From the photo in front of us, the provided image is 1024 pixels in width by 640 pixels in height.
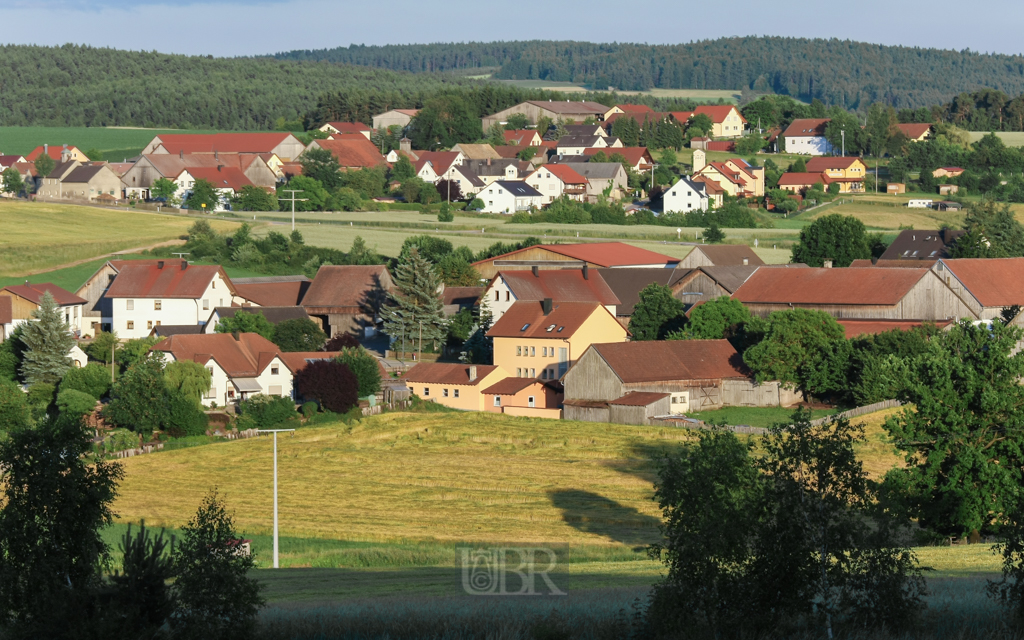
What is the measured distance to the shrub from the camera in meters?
45.4

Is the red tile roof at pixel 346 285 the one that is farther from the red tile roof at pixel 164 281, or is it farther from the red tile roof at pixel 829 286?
the red tile roof at pixel 829 286

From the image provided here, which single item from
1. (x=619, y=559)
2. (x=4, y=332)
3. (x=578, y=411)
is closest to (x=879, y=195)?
(x=578, y=411)

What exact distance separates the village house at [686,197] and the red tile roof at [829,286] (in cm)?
4395

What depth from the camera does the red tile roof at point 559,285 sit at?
58031 millimetres

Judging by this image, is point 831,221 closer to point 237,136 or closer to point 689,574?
point 689,574

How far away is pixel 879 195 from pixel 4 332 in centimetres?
7999

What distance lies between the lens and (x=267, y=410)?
4381 centimetres

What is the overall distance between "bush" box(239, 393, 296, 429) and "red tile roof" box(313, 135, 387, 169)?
7567 cm

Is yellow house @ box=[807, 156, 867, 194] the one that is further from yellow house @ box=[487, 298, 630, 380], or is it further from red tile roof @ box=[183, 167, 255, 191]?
yellow house @ box=[487, 298, 630, 380]

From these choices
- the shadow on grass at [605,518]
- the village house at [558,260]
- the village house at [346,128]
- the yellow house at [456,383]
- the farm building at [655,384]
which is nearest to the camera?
the shadow on grass at [605,518]

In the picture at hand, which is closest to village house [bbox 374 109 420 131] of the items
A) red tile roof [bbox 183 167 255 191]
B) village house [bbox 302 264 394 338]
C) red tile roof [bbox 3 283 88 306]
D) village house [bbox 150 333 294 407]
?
red tile roof [bbox 183 167 255 191]

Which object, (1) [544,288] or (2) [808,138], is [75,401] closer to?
(1) [544,288]

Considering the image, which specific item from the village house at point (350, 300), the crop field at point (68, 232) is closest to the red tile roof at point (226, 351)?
the village house at point (350, 300)

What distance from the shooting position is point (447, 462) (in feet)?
125
